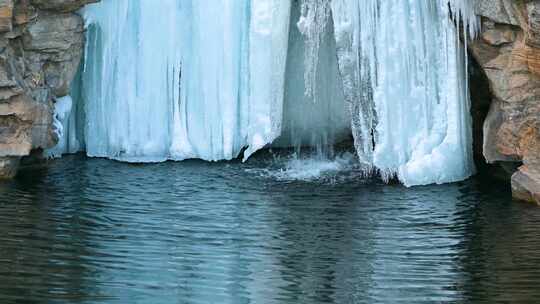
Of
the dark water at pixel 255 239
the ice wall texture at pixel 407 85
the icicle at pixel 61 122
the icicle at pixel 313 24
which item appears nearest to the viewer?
the dark water at pixel 255 239

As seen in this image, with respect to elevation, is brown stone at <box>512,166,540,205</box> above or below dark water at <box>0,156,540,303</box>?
above

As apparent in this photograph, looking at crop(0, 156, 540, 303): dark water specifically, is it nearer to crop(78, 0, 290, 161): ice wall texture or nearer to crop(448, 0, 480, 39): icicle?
crop(78, 0, 290, 161): ice wall texture

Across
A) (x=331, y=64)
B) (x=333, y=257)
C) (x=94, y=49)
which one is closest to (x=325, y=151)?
(x=331, y=64)

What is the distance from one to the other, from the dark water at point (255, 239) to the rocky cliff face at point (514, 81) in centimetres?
57

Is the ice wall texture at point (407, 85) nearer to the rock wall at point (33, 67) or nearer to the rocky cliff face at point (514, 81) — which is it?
the rocky cliff face at point (514, 81)

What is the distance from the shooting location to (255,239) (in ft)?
39.7

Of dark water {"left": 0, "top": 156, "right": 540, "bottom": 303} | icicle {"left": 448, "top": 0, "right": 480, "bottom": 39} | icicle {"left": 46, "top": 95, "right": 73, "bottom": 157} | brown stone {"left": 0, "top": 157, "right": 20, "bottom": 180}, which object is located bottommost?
dark water {"left": 0, "top": 156, "right": 540, "bottom": 303}

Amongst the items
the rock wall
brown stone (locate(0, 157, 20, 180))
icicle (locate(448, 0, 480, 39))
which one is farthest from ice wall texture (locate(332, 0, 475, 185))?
brown stone (locate(0, 157, 20, 180))

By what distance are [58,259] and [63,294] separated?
1228 mm

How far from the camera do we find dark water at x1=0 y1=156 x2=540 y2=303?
1020 centimetres

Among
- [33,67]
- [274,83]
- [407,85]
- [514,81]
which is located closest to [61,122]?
[33,67]

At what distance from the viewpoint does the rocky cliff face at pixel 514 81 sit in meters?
13.6

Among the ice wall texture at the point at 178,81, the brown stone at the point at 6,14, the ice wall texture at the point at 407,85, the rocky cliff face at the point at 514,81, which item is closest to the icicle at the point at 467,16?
the rocky cliff face at the point at 514,81

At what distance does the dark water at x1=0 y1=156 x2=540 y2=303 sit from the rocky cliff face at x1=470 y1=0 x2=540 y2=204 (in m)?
0.57
